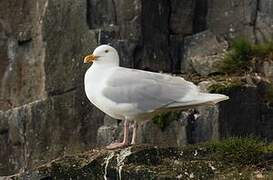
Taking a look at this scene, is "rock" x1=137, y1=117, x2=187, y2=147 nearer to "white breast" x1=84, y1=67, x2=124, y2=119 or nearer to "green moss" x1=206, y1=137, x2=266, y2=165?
"white breast" x1=84, y1=67, x2=124, y2=119

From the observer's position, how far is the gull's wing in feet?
21.2

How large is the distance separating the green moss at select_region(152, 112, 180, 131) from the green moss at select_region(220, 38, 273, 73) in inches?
54.7

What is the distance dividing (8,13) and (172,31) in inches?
98.8

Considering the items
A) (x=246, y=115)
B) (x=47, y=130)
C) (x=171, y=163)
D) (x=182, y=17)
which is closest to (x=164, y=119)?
(x=246, y=115)

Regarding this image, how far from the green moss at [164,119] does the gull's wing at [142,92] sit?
2480 mm

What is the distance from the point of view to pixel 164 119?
9.10 meters

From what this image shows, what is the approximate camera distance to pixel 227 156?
6281 mm

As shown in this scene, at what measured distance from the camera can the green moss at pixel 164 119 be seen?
905 centimetres

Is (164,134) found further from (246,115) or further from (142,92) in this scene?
(142,92)

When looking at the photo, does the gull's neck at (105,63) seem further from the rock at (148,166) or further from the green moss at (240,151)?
the green moss at (240,151)

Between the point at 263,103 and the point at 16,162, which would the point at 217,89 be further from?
the point at 16,162

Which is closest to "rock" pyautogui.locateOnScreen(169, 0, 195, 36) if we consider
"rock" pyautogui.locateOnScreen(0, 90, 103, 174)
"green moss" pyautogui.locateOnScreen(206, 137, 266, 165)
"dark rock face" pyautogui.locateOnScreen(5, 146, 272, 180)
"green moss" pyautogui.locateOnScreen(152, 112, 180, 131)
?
"rock" pyautogui.locateOnScreen(0, 90, 103, 174)

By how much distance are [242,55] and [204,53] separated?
72 centimetres

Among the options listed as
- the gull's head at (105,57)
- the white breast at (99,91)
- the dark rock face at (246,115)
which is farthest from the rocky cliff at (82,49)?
the white breast at (99,91)
